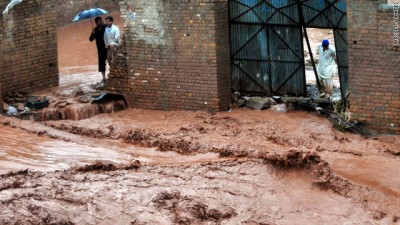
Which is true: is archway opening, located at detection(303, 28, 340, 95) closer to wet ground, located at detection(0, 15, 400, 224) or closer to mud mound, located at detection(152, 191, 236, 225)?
wet ground, located at detection(0, 15, 400, 224)

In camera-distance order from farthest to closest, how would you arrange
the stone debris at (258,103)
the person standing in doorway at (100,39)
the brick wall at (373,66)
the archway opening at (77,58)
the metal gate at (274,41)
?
the archway opening at (77,58) < the person standing in doorway at (100,39) < the stone debris at (258,103) < the metal gate at (274,41) < the brick wall at (373,66)

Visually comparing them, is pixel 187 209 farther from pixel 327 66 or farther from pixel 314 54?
pixel 314 54

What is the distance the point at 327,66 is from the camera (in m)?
16.2

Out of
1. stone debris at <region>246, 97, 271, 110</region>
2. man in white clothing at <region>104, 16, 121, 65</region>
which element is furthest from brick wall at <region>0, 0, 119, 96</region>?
stone debris at <region>246, 97, 271, 110</region>

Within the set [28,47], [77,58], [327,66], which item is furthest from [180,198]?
[77,58]

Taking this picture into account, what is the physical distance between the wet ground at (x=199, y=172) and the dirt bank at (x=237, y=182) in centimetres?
1

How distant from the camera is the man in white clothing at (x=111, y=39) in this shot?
16.8 m

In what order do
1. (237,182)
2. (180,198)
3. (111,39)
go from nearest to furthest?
1. (180,198)
2. (237,182)
3. (111,39)

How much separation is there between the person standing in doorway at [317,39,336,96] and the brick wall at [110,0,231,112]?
1.70 metres

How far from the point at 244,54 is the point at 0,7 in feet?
14.2

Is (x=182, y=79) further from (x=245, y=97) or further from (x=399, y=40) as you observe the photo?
(x=399, y=40)

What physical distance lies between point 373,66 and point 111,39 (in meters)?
5.30

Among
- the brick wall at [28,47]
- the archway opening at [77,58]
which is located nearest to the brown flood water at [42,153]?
the brick wall at [28,47]

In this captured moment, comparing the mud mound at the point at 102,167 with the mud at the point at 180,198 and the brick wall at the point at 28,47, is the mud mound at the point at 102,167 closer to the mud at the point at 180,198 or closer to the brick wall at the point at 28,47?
the mud at the point at 180,198
